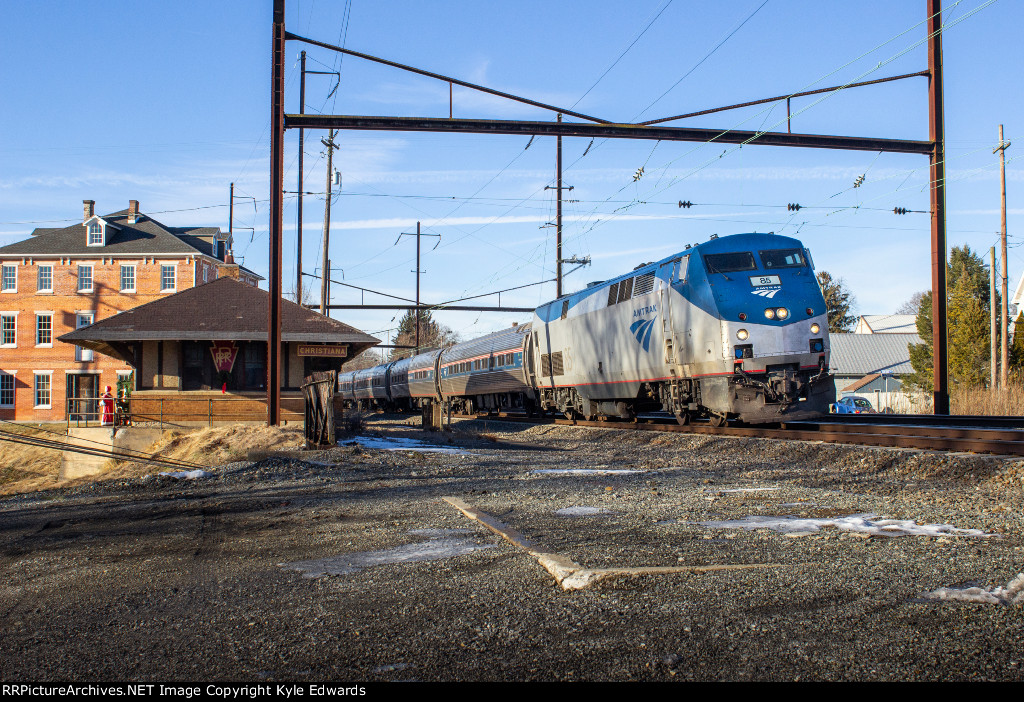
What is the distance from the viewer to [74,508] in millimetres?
9430

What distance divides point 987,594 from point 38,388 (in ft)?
165

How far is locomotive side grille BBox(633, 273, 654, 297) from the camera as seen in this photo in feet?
57.7

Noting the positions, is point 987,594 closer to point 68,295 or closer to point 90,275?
point 90,275

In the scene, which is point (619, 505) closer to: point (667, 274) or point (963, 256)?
point (667, 274)

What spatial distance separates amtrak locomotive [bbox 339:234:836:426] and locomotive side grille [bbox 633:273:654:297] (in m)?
0.02

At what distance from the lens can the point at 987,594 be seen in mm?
4492

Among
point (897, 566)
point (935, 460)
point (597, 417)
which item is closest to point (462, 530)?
point (897, 566)

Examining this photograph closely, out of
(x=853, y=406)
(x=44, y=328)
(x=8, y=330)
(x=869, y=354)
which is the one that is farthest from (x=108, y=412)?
(x=869, y=354)

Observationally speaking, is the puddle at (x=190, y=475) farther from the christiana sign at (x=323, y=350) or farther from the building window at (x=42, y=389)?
the building window at (x=42, y=389)

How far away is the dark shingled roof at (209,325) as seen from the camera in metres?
22.8

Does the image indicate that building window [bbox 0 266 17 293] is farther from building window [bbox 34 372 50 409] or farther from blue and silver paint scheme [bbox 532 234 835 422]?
blue and silver paint scheme [bbox 532 234 835 422]

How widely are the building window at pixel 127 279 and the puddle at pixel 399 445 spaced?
33274mm

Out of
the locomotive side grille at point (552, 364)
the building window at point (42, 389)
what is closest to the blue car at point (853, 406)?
the locomotive side grille at point (552, 364)
